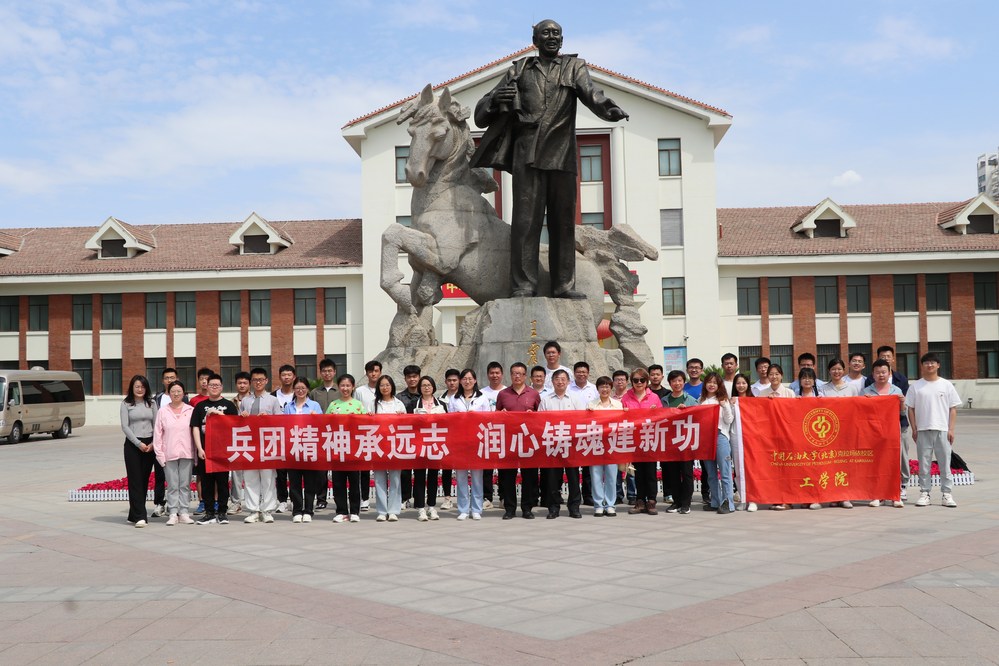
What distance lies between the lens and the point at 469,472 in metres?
8.27

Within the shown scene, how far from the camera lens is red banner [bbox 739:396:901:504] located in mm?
8375

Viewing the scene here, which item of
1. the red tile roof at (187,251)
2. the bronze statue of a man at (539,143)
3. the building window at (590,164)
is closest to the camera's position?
the bronze statue of a man at (539,143)

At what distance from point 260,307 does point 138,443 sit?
81.6 feet

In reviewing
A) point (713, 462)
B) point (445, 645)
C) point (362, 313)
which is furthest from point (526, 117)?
point (362, 313)

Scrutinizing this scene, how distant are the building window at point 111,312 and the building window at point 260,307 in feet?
16.8

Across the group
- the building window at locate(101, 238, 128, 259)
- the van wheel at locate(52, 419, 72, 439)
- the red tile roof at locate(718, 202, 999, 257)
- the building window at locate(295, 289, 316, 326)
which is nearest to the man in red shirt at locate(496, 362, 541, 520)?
the van wheel at locate(52, 419, 72, 439)

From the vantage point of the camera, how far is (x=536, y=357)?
915 cm

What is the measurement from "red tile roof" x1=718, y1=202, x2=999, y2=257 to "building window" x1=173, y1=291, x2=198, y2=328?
19846 mm

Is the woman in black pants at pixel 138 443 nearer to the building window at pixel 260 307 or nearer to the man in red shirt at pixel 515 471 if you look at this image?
the man in red shirt at pixel 515 471

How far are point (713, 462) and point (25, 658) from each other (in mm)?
6072

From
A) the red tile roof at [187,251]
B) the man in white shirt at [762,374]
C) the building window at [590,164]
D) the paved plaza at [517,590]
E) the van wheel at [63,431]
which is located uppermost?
the building window at [590,164]

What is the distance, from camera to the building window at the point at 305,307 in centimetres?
3228

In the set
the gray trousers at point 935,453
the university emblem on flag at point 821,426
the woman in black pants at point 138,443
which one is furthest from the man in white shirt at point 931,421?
the woman in black pants at point 138,443

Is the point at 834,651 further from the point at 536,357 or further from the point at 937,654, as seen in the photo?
the point at 536,357
